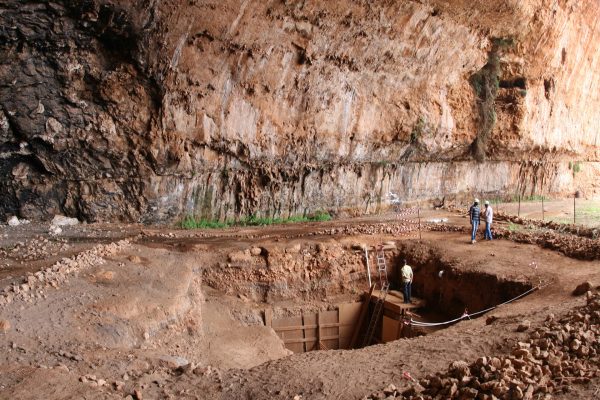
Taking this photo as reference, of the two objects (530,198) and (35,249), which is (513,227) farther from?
(35,249)

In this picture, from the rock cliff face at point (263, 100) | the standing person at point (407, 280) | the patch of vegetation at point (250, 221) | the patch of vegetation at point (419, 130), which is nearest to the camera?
the standing person at point (407, 280)

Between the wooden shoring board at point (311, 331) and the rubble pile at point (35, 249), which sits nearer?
the rubble pile at point (35, 249)

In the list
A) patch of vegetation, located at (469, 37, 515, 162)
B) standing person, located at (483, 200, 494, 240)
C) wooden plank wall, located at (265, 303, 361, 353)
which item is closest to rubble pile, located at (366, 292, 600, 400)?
standing person, located at (483, 200, 494, 240)

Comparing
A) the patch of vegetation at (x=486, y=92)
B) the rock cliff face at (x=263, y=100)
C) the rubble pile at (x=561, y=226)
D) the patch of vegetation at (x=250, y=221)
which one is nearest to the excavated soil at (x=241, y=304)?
the rubble pile at (x=561, y=226)

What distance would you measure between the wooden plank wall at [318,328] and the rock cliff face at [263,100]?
582 cm

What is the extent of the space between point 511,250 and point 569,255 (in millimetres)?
1470

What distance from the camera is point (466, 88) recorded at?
74.5 feet

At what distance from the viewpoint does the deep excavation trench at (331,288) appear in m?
13.6

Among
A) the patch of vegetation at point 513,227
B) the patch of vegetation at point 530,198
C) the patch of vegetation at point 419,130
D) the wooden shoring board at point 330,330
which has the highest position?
the patch of vegetation at point 419,130

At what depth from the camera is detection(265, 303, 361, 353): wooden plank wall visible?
14125mm

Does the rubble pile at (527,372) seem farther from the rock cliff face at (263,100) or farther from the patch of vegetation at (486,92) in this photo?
the patch of vegetation at (486,92)

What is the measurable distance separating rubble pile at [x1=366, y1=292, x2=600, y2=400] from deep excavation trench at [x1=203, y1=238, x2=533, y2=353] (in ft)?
21.2

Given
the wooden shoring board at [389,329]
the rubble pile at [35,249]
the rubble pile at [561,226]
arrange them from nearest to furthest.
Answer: the rubble pile at [35,249]
the wooden shoring board at [389,329]
the rubble pile at [561,226]

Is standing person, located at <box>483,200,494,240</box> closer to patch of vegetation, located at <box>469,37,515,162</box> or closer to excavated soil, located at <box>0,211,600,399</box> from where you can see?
excavated soil, located at <box>0,211,600,399</box>
